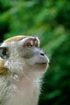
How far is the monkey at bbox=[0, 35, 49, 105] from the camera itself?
8.44 m

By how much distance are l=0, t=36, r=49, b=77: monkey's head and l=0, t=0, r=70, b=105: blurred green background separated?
2.79 metres

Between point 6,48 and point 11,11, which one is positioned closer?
point 6,48

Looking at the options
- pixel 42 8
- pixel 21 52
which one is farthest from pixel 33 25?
pixel 21 52

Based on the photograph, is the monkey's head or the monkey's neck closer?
the monkey's neck

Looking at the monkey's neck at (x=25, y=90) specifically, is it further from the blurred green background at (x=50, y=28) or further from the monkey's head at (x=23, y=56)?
the blurred green background at (x=50, y=28)

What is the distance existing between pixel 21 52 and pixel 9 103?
2.61 feet

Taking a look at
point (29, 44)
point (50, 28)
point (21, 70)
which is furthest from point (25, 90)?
point (50, 28)

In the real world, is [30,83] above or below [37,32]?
above

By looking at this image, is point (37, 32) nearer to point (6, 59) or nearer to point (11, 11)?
point (11, 11)

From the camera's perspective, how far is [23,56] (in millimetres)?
8812

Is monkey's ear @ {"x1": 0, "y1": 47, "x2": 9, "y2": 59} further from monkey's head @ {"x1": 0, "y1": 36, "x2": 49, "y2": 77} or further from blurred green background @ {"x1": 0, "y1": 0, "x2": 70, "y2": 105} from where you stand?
blurred green background @ {"x1": 0, "y1": 0, "x2": 70, "y2": 105}

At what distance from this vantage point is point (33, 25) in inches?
501

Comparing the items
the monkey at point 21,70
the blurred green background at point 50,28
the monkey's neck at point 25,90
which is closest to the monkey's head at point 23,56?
the monkey at point 21,70

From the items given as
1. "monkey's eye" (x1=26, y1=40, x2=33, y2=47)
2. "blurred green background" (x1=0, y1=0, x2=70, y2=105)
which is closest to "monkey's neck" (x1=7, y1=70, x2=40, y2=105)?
"monkey's eye" (x1=26, y1=40, x2=33, y2=47)
